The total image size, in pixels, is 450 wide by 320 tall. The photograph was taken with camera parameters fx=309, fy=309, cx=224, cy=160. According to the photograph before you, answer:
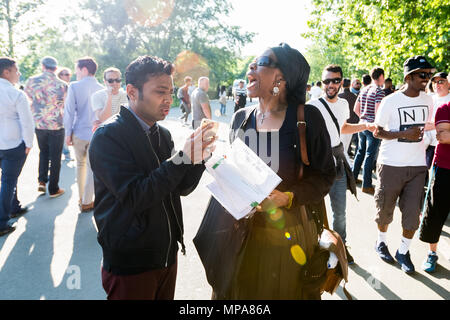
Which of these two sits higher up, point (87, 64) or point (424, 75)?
point (87, 64)

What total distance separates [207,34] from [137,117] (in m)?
35.6

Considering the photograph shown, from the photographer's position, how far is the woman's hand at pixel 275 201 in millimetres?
1827

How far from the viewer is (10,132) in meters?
4.38

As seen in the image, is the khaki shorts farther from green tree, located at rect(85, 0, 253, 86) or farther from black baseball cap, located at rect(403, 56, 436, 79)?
green tree, located at rect(85, 0, 253, 86)

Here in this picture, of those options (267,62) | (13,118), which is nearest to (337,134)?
(267,62)

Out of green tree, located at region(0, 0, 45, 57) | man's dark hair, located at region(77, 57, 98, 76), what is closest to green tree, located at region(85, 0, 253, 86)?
green tree, located at region(0, 0, 45, 57)

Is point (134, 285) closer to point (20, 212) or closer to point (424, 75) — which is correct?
point (424, 75)

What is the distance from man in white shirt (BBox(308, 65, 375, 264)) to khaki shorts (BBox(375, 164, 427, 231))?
52cm

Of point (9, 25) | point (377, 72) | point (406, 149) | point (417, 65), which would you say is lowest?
point (406, 149)

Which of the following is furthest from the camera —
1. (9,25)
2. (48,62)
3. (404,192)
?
(9,25)

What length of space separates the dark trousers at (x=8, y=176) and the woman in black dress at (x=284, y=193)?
3.75m

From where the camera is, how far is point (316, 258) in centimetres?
191

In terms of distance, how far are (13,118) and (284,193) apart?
4314 mm

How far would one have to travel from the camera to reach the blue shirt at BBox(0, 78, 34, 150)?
427 cm
